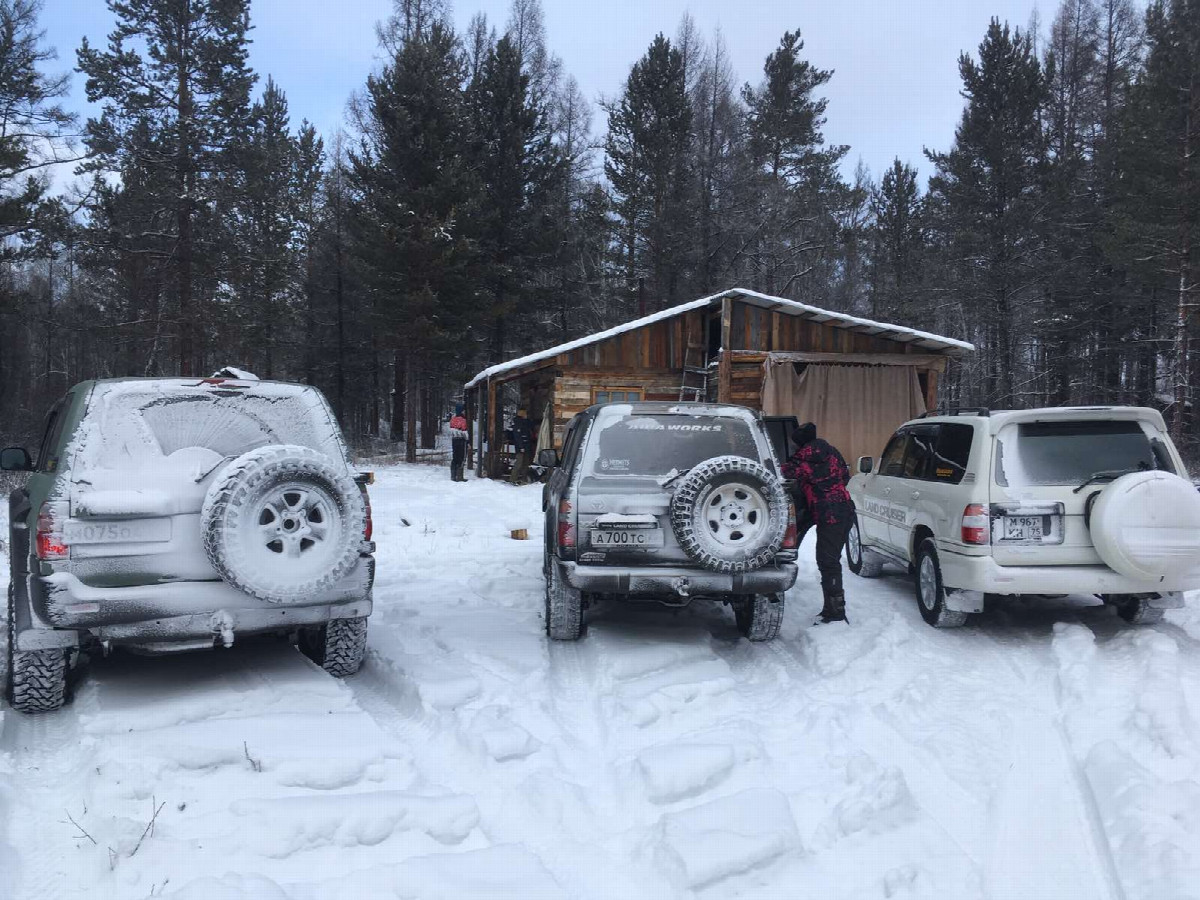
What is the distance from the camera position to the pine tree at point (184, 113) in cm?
2036

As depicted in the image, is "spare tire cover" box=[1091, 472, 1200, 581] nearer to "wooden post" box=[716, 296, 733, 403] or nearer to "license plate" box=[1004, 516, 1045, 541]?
"license plate" box=[1004, 516, 1045, 541]

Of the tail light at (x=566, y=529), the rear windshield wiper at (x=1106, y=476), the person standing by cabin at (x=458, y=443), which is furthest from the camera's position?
the person standing by cabin at (x=458, y=443)

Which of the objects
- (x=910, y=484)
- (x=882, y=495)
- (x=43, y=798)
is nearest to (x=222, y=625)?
(x=43, y=798)

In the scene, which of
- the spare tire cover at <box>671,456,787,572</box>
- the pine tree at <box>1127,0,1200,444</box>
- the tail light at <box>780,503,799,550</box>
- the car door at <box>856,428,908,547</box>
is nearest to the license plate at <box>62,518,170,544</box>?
the spare tire cover at <box>671,456,787,572</box>

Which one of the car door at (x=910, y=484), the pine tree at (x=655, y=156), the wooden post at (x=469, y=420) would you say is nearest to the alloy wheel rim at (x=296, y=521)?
the car door at (x=910, y=484)

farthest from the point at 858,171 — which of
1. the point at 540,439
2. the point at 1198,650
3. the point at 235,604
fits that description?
the point at 235,604

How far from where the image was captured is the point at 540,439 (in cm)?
1888

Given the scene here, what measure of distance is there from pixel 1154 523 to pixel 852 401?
13054 mm

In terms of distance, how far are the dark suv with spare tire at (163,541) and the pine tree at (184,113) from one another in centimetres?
1839

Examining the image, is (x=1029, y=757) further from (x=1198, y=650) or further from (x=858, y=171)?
(x=858, y=171)

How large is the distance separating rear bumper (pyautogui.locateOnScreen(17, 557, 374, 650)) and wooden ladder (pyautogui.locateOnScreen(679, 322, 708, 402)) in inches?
595

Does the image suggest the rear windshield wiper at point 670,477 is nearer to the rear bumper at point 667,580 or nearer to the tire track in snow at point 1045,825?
the rear bumper at point 667,580

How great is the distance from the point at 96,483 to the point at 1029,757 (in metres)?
5.07

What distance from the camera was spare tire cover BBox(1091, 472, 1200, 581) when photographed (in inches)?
209
